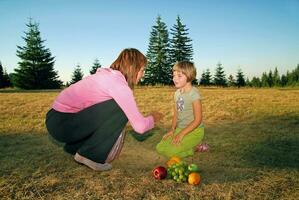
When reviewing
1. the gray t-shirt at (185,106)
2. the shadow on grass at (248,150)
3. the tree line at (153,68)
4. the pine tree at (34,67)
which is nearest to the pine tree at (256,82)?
the tree line at (153,68)

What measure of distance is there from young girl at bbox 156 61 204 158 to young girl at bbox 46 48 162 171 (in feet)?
2.96

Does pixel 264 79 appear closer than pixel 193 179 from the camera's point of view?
No

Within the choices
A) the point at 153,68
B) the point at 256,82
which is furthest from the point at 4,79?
the point at 256,82

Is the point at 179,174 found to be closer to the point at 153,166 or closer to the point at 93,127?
the point at 153,166

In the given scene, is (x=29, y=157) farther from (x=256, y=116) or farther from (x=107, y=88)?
(x=256, y=116)

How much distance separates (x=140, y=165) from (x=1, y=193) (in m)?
1.81

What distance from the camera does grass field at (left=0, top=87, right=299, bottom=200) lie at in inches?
127

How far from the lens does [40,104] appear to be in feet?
36.7

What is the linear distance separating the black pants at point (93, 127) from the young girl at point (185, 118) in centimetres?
103

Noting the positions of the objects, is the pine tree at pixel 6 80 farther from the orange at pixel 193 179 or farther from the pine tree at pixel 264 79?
the orange at pixel 193 179

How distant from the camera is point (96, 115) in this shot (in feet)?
12.8

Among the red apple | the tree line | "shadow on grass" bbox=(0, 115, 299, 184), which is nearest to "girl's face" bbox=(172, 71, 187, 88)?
"shadow on grass" bbox=(0, 115, 299, 184)

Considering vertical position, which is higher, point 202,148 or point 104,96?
point 104,96

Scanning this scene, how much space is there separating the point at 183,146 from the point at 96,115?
1.57 meters
